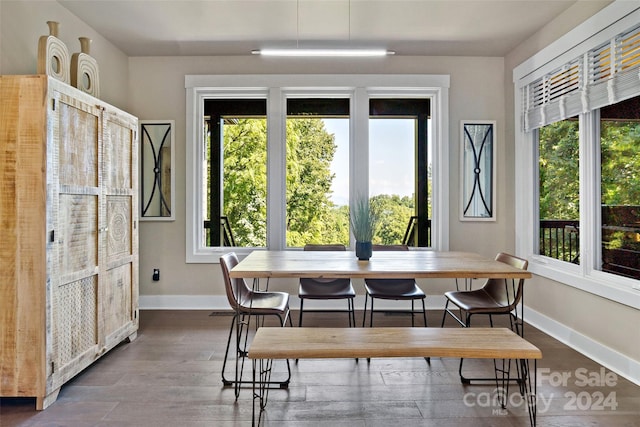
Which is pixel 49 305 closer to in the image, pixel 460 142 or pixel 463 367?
pixel 463 367

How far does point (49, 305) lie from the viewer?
2.39m

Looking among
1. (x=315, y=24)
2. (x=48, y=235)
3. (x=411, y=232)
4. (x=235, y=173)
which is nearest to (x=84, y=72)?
(x=48, y=235)

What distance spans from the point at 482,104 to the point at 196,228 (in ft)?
12.2

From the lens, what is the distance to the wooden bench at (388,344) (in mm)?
2047

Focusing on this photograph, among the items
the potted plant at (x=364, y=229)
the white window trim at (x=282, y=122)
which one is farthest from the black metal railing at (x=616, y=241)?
the potted plant at (x=364, y=229)

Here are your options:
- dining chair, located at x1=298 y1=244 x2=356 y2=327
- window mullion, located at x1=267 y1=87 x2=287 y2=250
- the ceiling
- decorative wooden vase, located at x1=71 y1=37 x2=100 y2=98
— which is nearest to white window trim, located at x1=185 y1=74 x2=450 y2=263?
window mullion, located at x1=267 y1=87 x2=287 y2=250

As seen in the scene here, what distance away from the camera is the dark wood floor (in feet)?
7.45

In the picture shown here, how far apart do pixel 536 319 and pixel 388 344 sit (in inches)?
103

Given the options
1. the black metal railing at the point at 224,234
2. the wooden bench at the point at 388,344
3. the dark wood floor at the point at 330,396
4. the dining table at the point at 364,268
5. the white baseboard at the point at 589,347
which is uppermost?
the black metal railing at the point at 224,234

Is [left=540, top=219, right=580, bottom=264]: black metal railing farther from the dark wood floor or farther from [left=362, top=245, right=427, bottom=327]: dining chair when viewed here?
[left=362, top=245, right=427, bottom=327]: dining chair

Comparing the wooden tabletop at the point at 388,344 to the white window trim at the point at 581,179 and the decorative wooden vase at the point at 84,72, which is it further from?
the decorative wooden vase at the point at 84,72

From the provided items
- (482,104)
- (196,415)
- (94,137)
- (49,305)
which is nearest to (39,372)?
(49,305)

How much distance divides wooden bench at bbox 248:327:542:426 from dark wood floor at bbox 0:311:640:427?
26 centimetres

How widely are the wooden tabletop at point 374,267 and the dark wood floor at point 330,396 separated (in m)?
0.80
